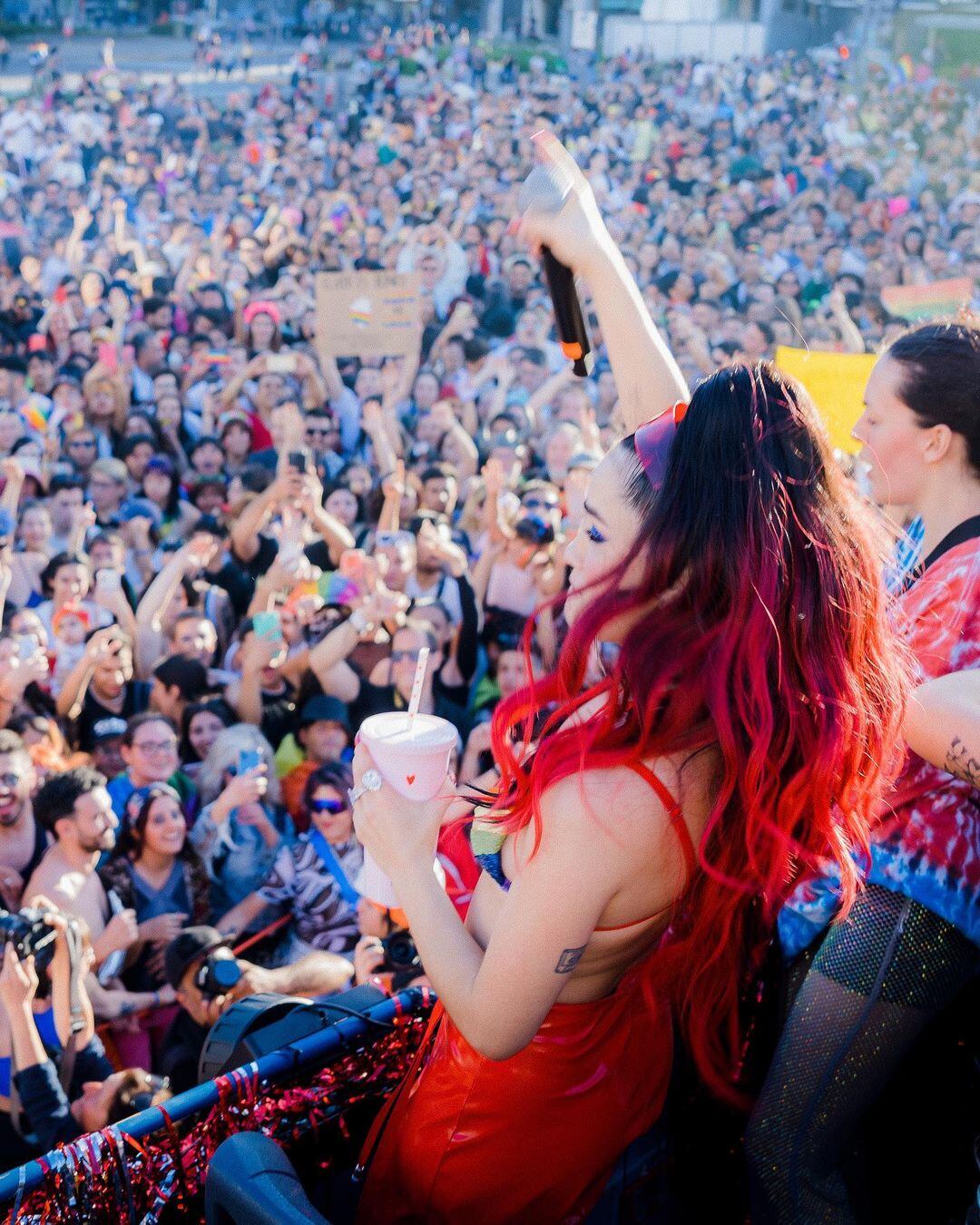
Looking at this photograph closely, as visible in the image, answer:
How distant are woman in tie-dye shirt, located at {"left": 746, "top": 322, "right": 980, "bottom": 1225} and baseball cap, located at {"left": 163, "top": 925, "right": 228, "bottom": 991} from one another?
172 cm

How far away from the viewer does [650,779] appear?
129 centimetres

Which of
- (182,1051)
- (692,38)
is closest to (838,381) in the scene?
(182,1051)

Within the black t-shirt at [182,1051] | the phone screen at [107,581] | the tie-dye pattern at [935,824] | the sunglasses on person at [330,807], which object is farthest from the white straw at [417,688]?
the phone screen at [107,581]

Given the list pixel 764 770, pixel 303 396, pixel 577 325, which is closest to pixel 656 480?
pixel 764 770

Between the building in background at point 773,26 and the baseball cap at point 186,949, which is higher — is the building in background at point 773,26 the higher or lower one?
the higher one

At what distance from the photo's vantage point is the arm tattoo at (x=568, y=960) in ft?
4.27

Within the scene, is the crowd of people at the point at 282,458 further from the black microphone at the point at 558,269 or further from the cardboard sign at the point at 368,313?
Answer: the black microphone at the point at 558,269

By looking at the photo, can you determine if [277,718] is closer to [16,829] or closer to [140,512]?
[16,829]

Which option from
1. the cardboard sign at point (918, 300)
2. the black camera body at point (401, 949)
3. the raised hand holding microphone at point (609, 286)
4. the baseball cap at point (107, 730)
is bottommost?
the baseball cap at point (107, 730)

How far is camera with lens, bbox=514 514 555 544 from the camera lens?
17.6ft

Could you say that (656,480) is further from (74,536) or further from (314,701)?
(74,536)

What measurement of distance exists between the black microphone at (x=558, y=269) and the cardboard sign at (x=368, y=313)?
578 cm

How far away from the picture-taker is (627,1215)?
1632 mm

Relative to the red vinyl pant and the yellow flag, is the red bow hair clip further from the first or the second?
the yellow flag
